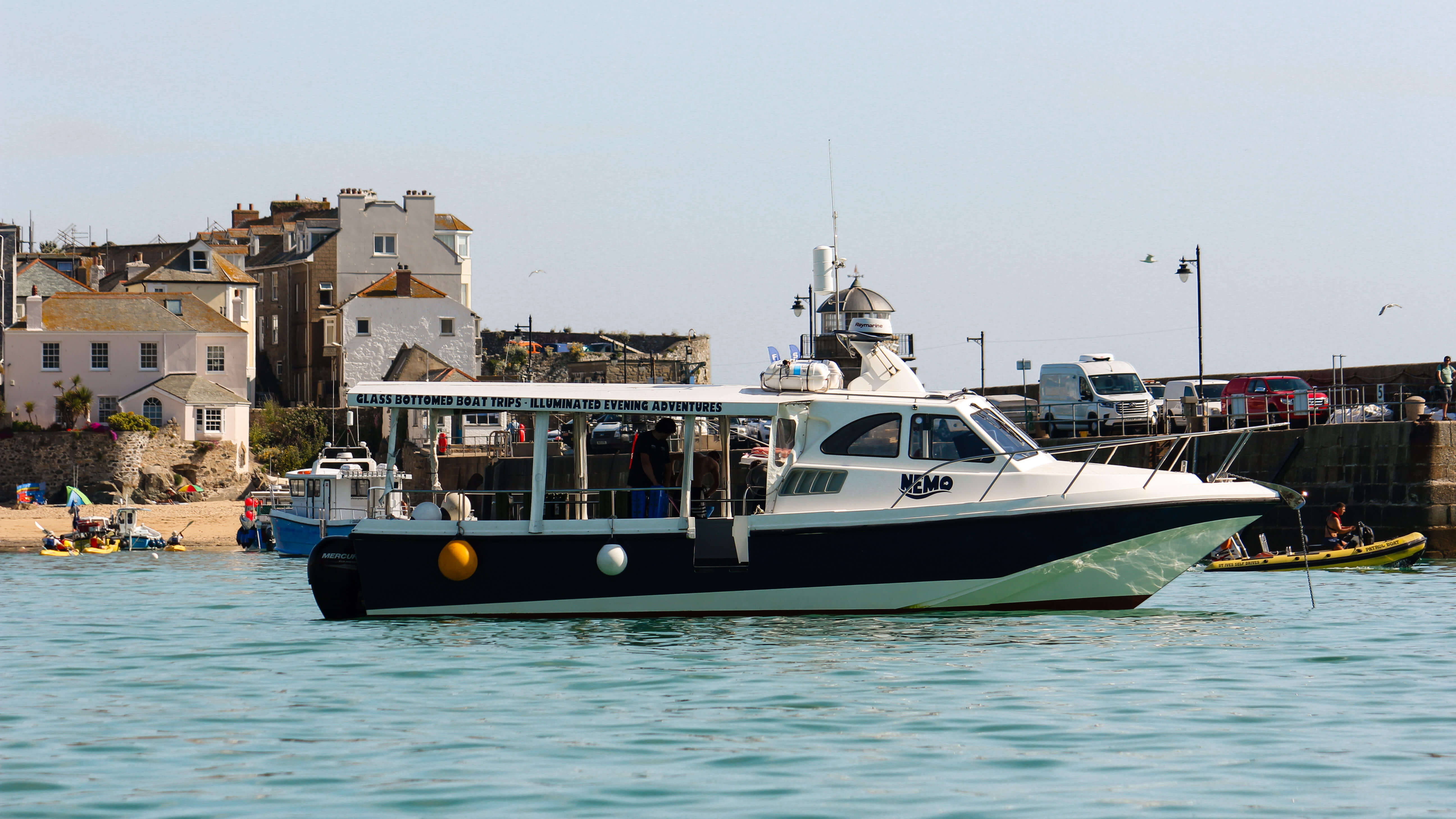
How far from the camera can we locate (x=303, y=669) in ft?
46.0

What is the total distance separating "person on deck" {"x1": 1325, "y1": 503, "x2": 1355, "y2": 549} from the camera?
1115 inches

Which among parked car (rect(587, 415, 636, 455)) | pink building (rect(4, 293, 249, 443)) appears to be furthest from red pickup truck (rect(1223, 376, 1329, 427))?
pink building (rect(4, 293, 249, 443))

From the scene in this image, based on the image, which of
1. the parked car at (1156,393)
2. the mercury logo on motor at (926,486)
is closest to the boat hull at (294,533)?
the parked car at (1156,393)

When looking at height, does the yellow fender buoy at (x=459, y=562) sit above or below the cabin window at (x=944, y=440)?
below

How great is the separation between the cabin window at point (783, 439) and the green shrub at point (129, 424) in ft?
149

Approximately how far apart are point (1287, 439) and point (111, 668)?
90.5 ft

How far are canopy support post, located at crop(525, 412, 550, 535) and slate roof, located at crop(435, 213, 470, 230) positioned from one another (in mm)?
63352

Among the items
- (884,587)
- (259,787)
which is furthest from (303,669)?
(884,587)

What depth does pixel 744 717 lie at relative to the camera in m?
11.2

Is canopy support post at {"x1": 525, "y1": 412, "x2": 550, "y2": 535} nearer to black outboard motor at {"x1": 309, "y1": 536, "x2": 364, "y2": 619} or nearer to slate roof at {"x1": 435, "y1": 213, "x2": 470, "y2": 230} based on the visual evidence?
black outboard motor at {"x1": 309, "y1": 536, "x2": 364, "y2": 619}

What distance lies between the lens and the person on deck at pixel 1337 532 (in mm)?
28328

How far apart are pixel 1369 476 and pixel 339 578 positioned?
23.7 m

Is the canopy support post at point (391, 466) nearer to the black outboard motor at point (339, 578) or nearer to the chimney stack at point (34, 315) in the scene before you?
the black outboard motor at point (339, 578)

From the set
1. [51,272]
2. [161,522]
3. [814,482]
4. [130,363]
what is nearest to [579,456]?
[814,482]
